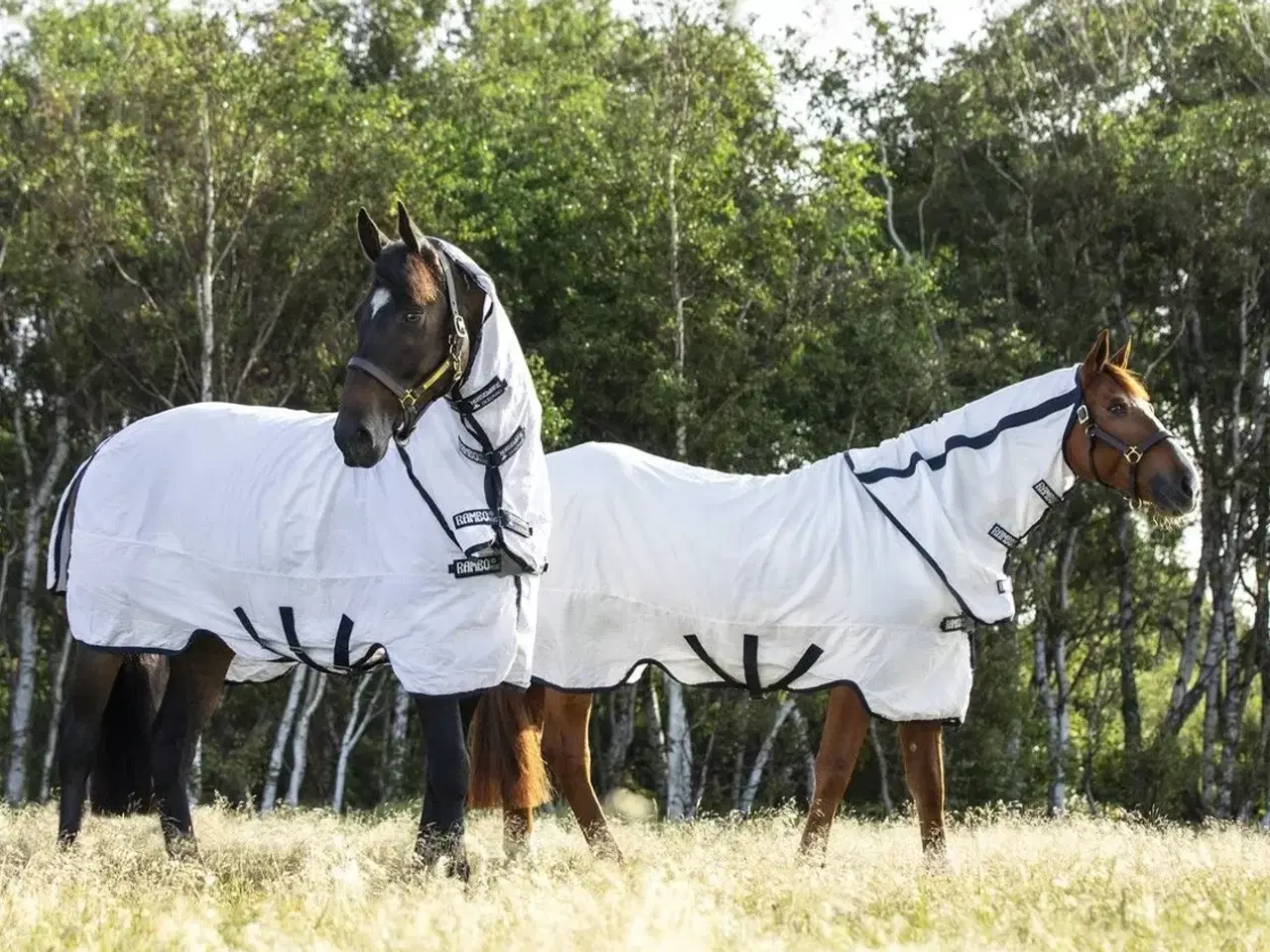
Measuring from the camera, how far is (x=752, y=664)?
8258 millimetres

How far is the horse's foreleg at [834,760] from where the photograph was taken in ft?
25.7

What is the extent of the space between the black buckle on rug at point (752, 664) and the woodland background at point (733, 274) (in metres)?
10.9

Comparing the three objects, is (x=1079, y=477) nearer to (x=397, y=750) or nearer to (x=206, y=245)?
(x=206, y=245)

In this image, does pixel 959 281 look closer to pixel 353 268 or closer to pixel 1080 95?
pixel 1080 95

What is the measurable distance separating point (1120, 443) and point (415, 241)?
3711 millimetres

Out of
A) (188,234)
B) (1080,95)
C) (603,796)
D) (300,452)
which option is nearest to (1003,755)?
(603,796)

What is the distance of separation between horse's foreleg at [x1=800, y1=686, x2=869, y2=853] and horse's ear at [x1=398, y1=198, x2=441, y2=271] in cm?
317

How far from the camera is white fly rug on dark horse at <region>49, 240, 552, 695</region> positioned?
6.19m

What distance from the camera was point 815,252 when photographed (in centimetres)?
2250

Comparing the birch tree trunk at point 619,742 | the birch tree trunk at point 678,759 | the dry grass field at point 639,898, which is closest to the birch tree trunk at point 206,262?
the birch tree trunk at point 619,742

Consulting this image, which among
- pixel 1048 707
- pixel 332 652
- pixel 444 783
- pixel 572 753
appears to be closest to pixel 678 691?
pixel 1048 707

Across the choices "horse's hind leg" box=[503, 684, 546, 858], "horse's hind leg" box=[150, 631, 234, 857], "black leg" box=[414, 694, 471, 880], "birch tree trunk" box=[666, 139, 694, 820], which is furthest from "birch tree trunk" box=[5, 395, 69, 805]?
"black leg" box=[414, 694, 471, 880]

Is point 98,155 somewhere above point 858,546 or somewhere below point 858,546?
above

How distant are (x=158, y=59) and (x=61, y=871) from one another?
52.6 feet
